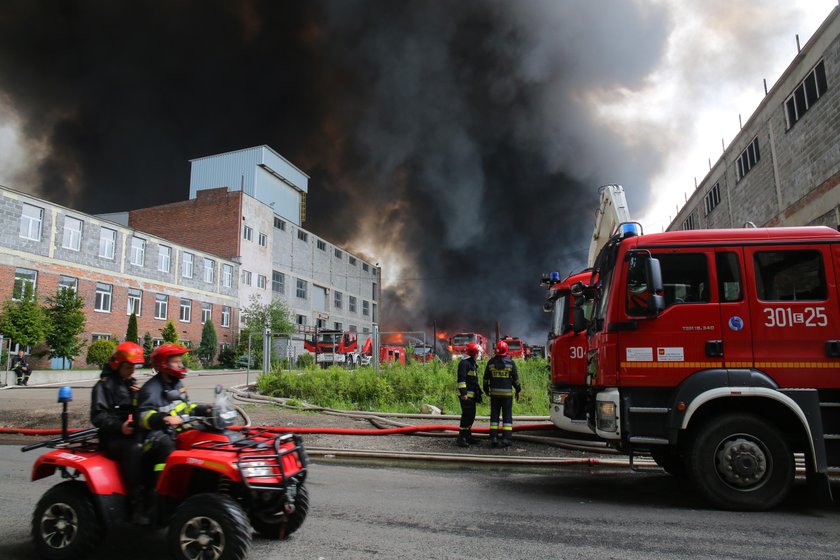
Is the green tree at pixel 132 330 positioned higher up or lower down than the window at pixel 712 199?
lower down

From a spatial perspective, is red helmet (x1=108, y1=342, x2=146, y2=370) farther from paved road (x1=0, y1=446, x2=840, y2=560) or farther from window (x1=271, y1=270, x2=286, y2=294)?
window (x1=271, y1=270, x2=286, y2=294)

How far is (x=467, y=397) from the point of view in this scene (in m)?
8.88

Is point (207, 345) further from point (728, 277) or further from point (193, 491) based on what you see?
point (728, 277)

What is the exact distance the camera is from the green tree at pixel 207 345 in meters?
37.0

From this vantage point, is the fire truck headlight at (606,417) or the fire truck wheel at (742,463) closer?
the fire truck wheel at (742,463)

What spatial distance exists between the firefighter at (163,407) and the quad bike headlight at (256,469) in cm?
59

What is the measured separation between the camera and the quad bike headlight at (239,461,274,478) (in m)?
3.48

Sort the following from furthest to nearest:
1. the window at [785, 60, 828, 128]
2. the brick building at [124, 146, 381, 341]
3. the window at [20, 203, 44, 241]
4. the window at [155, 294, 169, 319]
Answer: the brick building at [124, 146, 381, 341], the window at [155, 294, 169, 319], the window at [20, 203, 44, 241], the window at [785, 60, 828, 128]

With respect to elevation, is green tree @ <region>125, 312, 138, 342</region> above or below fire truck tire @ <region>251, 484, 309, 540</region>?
above

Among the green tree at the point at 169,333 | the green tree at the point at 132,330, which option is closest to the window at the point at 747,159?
the green tree at the point at 169,333

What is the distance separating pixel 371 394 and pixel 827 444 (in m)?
9.94

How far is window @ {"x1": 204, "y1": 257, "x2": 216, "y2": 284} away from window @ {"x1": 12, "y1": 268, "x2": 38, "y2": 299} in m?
12.8

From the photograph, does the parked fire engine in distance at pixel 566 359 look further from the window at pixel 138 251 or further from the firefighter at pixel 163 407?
the window at pixel 138 251

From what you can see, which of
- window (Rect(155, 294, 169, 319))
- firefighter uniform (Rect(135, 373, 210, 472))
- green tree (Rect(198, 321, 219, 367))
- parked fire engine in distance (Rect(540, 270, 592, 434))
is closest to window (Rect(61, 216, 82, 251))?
window (Rect(155, 294, 169, 319))
